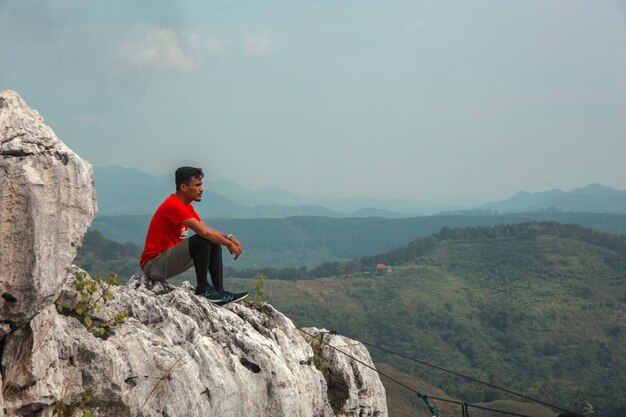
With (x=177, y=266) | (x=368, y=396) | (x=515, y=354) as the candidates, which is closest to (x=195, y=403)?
(x=177, y=266)

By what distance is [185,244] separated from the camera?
499 inches

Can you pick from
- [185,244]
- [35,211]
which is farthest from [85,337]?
[185,244]

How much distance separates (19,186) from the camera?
8.21 meters

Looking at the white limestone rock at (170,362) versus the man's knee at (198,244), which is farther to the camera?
the man's knee at (198,244)

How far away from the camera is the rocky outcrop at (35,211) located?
811 cm

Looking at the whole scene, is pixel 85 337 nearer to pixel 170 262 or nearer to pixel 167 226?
pixel 170 262

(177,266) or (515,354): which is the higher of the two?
(177,266)

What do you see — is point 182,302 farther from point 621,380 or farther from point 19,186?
point 621,380

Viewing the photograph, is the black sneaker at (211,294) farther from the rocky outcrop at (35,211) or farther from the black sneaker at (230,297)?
the rocky outcrop at (35,211)

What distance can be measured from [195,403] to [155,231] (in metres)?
4.25

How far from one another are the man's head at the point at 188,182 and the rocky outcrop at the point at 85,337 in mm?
1847

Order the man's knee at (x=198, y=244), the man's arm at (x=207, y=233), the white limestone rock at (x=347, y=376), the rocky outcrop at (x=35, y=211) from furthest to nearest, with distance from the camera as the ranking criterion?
the white limestone rock at (x=347, y=376)
the man's knee at (x=198, y=244)
the man's arm at (x=207, y=233)
the rocky outcrop at (x=35, y=211)

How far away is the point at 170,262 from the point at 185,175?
68.0 inches

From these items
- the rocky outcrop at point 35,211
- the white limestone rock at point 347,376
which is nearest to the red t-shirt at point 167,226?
the rocky outcrop at point 35,211
